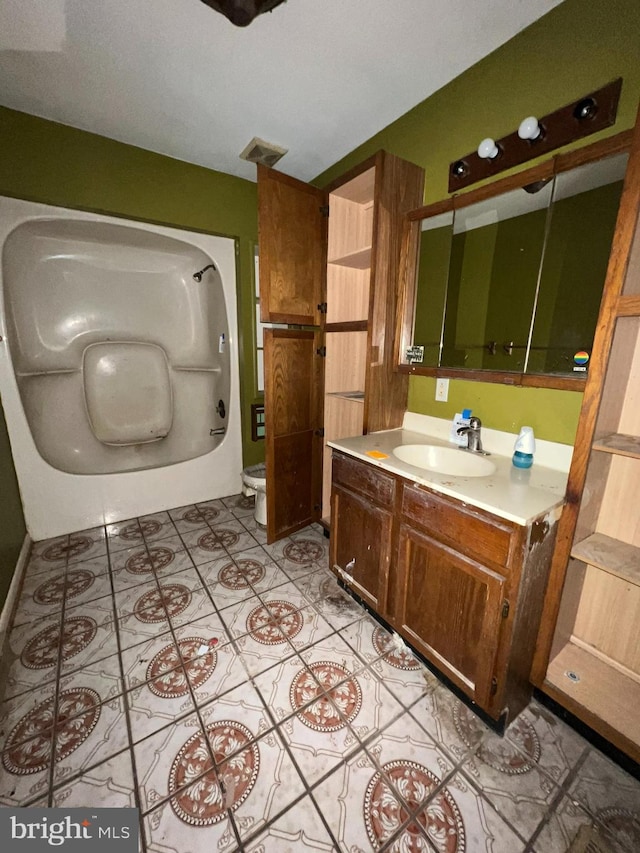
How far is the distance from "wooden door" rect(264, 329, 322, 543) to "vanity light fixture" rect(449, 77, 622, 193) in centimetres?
114

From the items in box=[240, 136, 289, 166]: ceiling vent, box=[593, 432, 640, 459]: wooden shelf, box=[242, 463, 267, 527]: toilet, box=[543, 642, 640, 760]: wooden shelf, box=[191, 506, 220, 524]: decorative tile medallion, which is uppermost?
box=[240, 136, 289, 166]: ceiling vent

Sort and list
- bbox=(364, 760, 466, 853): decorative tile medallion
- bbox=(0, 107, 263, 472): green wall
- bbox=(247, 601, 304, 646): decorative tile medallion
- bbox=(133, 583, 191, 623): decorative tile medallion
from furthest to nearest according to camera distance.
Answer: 1. bbox=(0, 107, 263, 472): green wall
2. bbox=(133, 583, 191, 623): decorative tile medallion
3. bbox=(247, 601, 304, 646): decorative tile medallion
4. bbox=(364, 760, 466, 853): decorative tile medallion

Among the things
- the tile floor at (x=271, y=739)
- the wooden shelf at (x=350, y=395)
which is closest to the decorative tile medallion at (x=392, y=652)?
the tile floor at (x=271, y=739)

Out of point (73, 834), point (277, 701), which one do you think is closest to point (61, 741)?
point (73, 834)

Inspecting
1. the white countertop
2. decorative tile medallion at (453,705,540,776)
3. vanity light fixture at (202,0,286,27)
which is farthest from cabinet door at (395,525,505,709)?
vanity light fixture at (202,0,286,27)

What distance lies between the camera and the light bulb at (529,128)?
126 centimetres

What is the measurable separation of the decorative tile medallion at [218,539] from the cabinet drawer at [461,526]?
1.42 metres

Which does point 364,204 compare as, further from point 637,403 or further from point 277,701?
point 277,701

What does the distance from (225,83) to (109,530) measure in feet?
9.09

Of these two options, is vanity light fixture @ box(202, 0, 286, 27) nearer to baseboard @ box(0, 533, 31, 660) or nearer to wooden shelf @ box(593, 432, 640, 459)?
wooden shelf @ box(593, 432, 640, 459)

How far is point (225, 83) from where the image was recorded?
165 centimetres

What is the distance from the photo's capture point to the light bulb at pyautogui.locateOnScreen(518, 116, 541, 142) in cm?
126

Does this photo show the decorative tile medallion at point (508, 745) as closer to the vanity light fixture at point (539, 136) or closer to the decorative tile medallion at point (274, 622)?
the decorative tile medallion at point (274, 622)

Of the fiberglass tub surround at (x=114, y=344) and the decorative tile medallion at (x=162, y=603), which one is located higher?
the fiberglass tub surround at (x=114, y=344)
